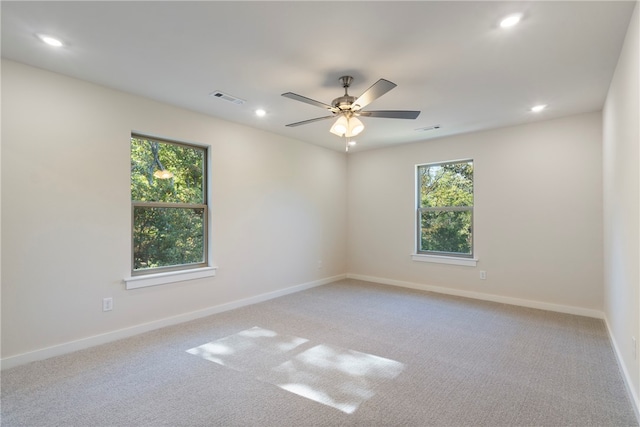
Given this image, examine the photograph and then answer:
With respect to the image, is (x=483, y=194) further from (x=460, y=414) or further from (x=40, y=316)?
(x=40, y=316)

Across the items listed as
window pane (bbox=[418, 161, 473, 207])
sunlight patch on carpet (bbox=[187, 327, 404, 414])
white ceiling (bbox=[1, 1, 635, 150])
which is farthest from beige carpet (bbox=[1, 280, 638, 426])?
white ceiling (bbox=[1, 1, 635, 150])

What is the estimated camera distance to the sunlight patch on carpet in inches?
88.3

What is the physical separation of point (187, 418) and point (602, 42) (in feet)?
→ 12.6

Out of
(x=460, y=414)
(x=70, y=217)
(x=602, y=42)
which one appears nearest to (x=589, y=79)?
(x=602, y=42)

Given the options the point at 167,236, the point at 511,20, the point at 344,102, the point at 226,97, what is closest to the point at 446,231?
the point at 344,102

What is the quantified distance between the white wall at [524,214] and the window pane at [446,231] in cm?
20

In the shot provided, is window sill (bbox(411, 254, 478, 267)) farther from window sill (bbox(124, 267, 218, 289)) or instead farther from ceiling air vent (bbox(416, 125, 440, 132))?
window sill (bbox(124, 267, 218, 289))

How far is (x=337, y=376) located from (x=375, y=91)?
222 centimetres

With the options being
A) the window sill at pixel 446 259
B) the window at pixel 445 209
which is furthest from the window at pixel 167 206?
the window at pixel 445 209

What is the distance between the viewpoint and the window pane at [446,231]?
16.4 ft

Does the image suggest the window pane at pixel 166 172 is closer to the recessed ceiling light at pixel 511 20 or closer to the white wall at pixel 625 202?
the recessed ceiling light at pixel 511 20

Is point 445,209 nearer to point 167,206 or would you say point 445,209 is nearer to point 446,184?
point 446,184

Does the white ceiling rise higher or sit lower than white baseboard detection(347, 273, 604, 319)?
higher

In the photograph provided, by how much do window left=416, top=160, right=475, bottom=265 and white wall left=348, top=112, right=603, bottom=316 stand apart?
16 cm
